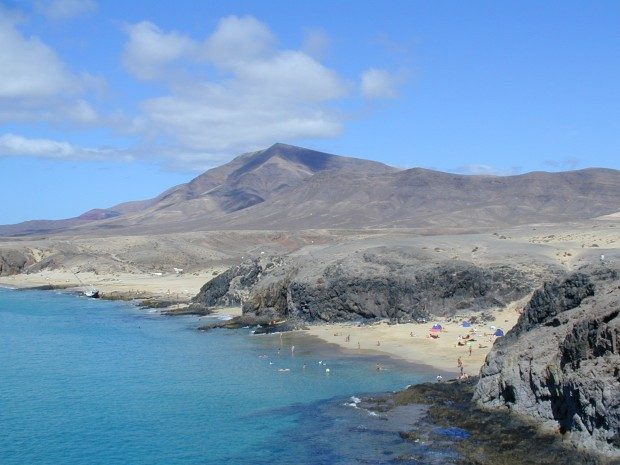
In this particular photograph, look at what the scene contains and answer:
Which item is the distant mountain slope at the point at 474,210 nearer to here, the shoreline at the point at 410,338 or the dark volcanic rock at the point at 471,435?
the shoreline at the point at 410,338

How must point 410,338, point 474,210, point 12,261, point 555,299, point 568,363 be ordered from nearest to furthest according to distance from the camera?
point 568,363 < point 555,299 < point 410,338 < point 12,261 < point 474,210

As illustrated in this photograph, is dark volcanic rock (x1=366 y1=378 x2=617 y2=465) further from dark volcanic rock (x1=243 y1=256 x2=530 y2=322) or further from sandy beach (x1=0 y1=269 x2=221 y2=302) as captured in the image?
sandy beach (x1=0 y1=269 x2=221 y2=302)

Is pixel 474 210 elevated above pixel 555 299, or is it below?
above

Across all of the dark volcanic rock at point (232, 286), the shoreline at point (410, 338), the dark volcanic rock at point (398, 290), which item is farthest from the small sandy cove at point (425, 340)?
the dark volcanic rock at point (232, 286)

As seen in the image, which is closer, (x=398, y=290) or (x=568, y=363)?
(x=568, y=363)

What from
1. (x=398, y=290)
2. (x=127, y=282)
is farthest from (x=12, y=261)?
(x=398, y=290)

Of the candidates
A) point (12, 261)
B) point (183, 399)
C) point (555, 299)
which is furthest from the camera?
point (12, 261)

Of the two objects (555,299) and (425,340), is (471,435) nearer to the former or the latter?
(555,299)
